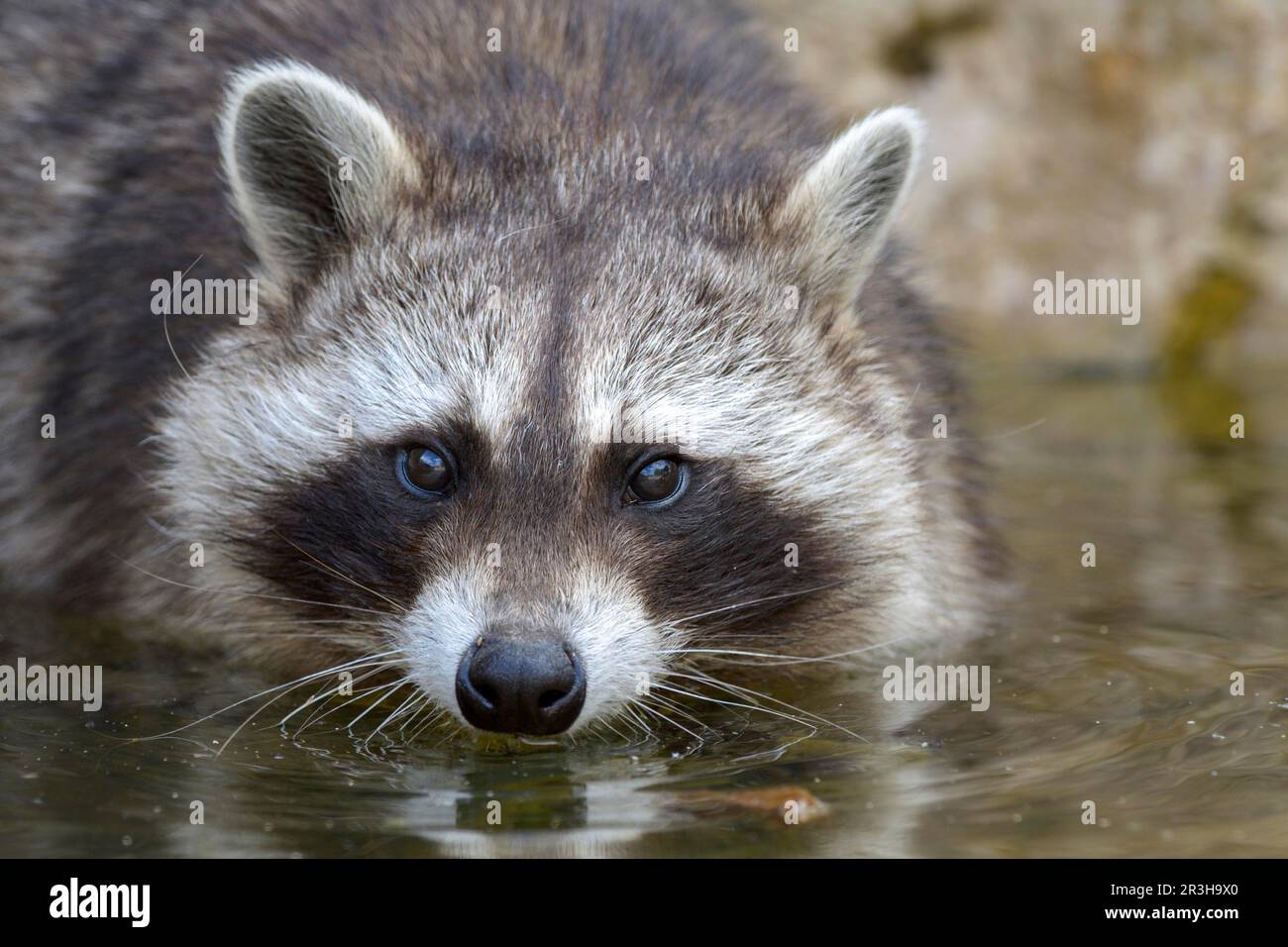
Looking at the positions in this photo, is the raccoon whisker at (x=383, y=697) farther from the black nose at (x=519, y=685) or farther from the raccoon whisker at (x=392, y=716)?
the black nose at (x=519, y=685)

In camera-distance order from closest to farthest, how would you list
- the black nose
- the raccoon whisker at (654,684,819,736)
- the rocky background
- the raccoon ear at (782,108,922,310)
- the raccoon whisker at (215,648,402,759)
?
1. the black nose
2. the raccoon whisker at (215,648,402,759)
3. the raccoon whisker at (654,684,819,736)
4. the raccoon ear at (782,108,922,310)
5. the rocky background

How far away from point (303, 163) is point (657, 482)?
1.55 metres

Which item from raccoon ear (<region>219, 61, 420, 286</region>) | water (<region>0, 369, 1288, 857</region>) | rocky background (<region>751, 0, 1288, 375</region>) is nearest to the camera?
water (<region>0, 369, 1288, 857</region>)

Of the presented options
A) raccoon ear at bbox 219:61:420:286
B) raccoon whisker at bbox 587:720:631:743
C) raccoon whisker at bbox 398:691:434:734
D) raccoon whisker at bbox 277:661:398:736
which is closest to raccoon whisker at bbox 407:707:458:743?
raccoon whisker at bbox 398:691:434:734

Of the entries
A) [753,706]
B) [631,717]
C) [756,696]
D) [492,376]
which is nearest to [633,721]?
[631,717]

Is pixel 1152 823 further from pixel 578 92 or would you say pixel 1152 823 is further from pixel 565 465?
pixel 578 92

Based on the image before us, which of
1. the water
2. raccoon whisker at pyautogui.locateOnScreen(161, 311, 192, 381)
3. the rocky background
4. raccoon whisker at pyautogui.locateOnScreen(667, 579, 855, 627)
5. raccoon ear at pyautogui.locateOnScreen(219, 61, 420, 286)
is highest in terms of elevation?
the rocky background

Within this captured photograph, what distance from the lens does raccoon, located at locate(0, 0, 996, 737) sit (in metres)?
5.22

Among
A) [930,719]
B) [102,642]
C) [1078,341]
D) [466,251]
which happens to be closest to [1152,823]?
[930,719]

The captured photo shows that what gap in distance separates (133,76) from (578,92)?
81.9 inches

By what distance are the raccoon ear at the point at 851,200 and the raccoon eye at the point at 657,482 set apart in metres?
0.90

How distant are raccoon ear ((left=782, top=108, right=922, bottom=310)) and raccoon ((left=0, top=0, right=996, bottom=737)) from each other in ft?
0.04

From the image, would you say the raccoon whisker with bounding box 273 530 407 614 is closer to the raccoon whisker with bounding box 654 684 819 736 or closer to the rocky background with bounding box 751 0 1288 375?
the raccoon whisker with bounding box 654 684 819 736

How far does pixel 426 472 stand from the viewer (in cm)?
534
